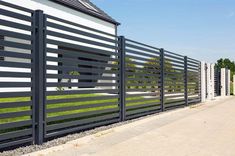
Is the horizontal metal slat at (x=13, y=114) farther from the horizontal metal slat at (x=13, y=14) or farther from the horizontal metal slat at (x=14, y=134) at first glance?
the horizontal metal slat at (x=13, y=14)

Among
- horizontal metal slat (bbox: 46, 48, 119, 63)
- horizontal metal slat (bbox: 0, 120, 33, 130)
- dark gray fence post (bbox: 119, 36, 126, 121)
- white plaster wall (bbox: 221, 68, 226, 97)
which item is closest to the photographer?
horizontal metal slat (bbox: 0, 120, 33, 130)

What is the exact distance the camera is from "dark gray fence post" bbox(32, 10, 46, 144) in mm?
5902

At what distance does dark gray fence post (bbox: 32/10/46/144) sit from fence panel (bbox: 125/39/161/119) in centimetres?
386

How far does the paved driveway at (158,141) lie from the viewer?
18.9 feet

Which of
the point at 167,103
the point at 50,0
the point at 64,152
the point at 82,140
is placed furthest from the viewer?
the point at 50,0

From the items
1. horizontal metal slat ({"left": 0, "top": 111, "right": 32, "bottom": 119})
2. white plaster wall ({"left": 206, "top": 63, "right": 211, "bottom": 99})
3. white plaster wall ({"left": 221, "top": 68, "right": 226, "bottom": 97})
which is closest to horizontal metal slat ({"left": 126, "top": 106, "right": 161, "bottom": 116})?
horizontal metal slat ({"left": 0, "top": 111, "right": 32, "bottom": 119})

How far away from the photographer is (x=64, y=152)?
562 cm

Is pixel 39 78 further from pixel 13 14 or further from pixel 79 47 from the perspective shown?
pixel 79 47

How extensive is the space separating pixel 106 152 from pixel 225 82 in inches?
922

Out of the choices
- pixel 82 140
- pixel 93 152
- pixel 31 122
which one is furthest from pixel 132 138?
pixel 31 122

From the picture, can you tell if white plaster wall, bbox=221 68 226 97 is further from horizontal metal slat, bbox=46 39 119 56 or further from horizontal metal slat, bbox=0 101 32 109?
horizontal metal slat, bbox=0 101 32 109

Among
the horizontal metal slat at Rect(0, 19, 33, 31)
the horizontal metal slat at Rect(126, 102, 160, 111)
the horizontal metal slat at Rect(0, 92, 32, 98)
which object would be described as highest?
the horizontal metal slat at Rect(0, 19, 33, 31)

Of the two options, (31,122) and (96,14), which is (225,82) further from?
(31,122)

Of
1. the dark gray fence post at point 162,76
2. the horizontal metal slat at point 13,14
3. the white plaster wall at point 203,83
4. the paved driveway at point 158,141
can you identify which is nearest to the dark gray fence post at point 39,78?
the horizontal metal slat at point 13,14
